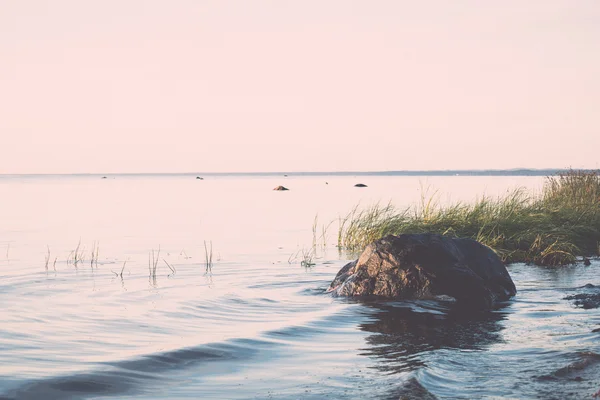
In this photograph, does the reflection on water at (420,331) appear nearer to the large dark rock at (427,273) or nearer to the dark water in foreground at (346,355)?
the dark water in foreground at (346,355)

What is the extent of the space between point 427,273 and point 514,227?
8.31m

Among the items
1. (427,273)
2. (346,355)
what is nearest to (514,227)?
(427,273)

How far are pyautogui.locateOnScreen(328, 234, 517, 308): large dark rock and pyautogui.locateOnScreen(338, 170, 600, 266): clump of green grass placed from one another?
18.2ft

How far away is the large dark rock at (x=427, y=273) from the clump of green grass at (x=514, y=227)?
5545mm

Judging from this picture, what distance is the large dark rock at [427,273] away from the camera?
13.4 meters

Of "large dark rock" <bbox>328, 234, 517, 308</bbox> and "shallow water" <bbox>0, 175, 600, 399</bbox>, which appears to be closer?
"shallow water" <bbox>0, 175, 600, 399</bbox>

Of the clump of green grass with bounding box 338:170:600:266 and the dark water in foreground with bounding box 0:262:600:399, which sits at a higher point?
the clump of green grass with bounding box 338:170:600:266

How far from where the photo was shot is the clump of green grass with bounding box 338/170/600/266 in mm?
19688

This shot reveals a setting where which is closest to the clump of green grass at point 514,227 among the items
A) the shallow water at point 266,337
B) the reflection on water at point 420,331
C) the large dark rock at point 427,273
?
the shallow water at point 266,337

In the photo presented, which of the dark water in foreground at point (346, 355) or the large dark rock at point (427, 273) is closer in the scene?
the dark water in foreground at point (346, 355)

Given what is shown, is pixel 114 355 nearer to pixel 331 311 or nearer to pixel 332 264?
pixel 331 311

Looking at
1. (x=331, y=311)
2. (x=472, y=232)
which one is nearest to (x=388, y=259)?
(x=331, y=311)

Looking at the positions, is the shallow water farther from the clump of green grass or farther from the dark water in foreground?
the clump of green grass

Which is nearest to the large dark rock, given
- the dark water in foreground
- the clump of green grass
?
the dark water in foreground
